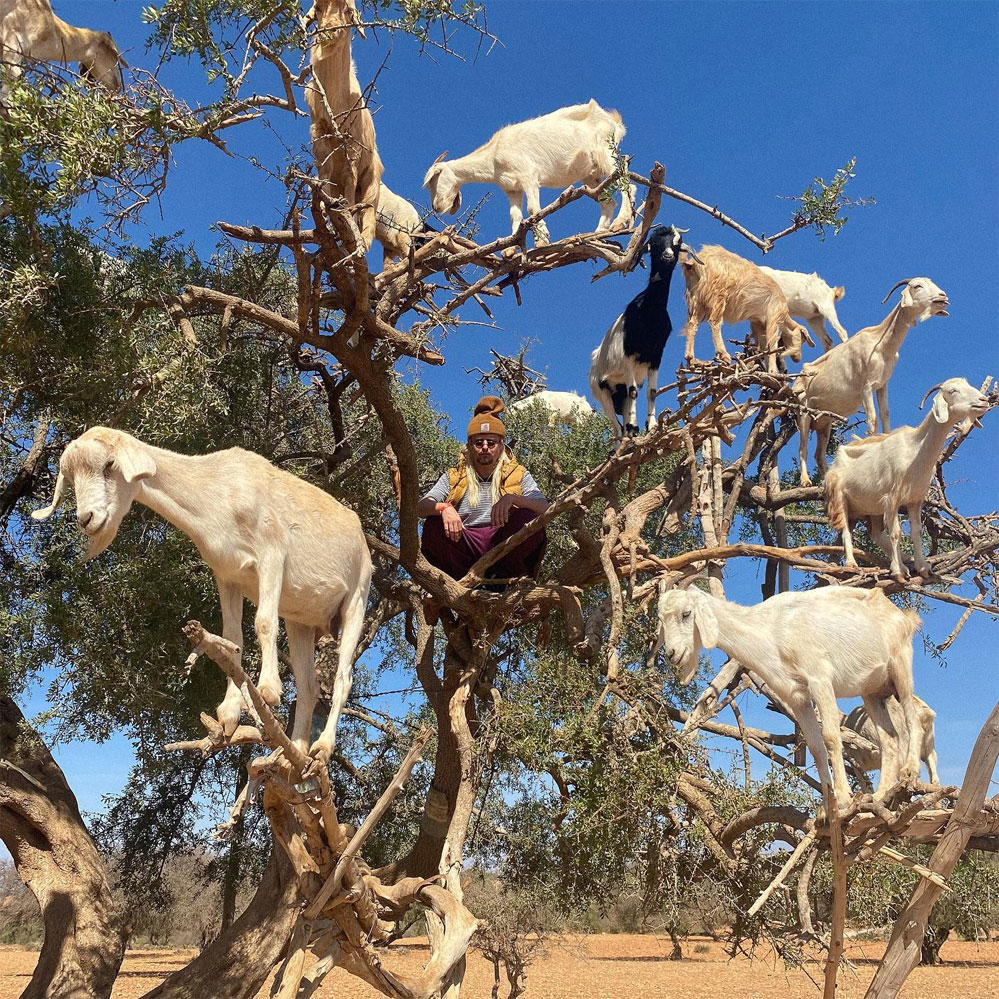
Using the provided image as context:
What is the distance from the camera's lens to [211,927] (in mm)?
16656

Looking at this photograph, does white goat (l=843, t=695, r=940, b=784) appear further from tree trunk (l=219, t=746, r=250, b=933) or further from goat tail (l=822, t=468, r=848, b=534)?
tree trunk (l=219, t=746, r=250, b=933)

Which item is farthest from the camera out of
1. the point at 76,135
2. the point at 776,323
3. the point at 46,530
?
the point at 776,323

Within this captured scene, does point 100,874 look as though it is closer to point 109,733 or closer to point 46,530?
point 109,733

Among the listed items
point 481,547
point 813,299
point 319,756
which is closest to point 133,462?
point 319,756

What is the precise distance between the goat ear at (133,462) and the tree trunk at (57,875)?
16.8ft

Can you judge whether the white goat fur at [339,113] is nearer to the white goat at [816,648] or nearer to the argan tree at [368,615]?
the argan tree at [368,615]

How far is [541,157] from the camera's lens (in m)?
11.7

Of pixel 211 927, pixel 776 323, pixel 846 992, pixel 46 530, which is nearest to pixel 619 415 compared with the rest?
pixel 776 323

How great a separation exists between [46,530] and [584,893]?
6.70m

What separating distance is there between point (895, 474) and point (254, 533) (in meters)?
7.64

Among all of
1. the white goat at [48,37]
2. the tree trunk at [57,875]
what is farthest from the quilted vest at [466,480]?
the white goat at [48,37]

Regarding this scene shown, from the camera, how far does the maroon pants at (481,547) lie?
7.89 meters

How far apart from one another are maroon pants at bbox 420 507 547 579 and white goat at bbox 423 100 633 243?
17.1ft

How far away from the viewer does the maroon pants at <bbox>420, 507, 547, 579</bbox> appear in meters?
7.89
